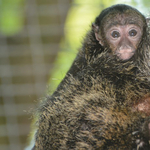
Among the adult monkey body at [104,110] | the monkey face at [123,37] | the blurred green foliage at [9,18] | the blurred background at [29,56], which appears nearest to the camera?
the adult monkey body at [104,110]

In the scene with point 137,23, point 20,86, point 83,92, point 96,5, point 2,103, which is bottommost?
point 2,103

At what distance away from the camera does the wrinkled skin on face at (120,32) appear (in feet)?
5.25

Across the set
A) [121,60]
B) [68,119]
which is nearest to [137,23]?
[121,60]

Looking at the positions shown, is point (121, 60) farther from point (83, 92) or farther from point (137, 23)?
point (137, 23)

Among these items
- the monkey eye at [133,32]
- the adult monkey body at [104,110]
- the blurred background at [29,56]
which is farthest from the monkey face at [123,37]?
the blurred background at [29,56]

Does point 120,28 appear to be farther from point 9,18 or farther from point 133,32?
point 9,18

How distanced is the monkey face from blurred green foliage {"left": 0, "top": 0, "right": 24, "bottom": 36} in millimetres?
2185

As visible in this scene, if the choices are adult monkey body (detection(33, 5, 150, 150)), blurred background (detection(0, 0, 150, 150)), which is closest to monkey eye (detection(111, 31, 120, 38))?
adult monkey body (detection(33, 5, 150, 150))

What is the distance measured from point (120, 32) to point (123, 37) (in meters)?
0.04

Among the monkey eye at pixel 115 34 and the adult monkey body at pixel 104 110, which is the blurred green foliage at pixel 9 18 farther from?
the adult monkey body at pixel 104 110

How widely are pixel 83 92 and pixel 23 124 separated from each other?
2.54 m

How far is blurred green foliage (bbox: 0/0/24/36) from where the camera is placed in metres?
3.67

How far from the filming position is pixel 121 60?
131 cm

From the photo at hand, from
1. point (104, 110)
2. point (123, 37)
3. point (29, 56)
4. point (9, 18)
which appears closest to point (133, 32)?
point (123, 37)
